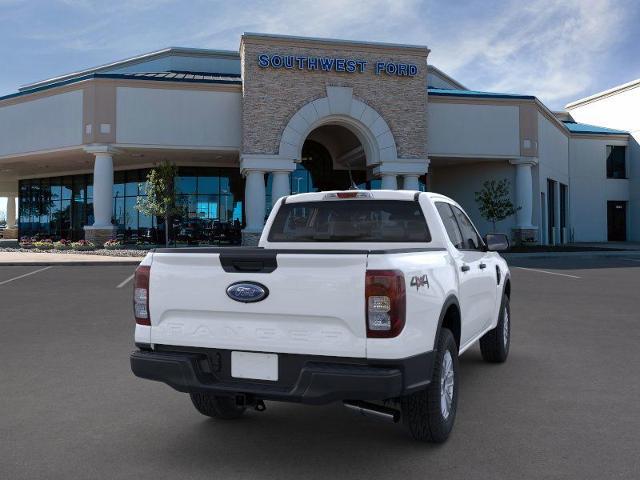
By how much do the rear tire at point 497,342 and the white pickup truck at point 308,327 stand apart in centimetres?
196

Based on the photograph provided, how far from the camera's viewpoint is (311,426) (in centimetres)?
457

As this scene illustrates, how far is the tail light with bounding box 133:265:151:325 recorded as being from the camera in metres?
4.07

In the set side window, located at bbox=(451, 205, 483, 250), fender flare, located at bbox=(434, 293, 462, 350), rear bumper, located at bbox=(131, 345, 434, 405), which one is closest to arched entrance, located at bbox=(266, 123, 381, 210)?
side window, located at bbox=(451, 205, 483, 250)

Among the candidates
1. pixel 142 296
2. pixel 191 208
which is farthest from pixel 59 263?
pixel 142 296

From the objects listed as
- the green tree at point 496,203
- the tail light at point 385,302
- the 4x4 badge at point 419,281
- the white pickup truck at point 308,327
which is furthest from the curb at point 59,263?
the tail light at point 385,302

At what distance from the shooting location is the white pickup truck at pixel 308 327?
3.50 meters

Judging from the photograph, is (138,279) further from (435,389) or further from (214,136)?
(214,136)

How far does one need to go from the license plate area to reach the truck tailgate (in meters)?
0.05

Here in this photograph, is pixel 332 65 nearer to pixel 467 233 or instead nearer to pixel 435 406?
pixel 467 233

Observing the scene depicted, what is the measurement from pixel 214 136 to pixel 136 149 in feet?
13.0

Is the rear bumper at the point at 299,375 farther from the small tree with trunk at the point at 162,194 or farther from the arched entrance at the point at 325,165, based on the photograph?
the arched entrance at the point at 325,165

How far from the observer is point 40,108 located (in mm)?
30734

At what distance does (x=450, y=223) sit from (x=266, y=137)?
76.7 ft

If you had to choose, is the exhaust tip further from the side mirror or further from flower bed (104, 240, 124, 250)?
flower bed (104, 240, 124, 250)
